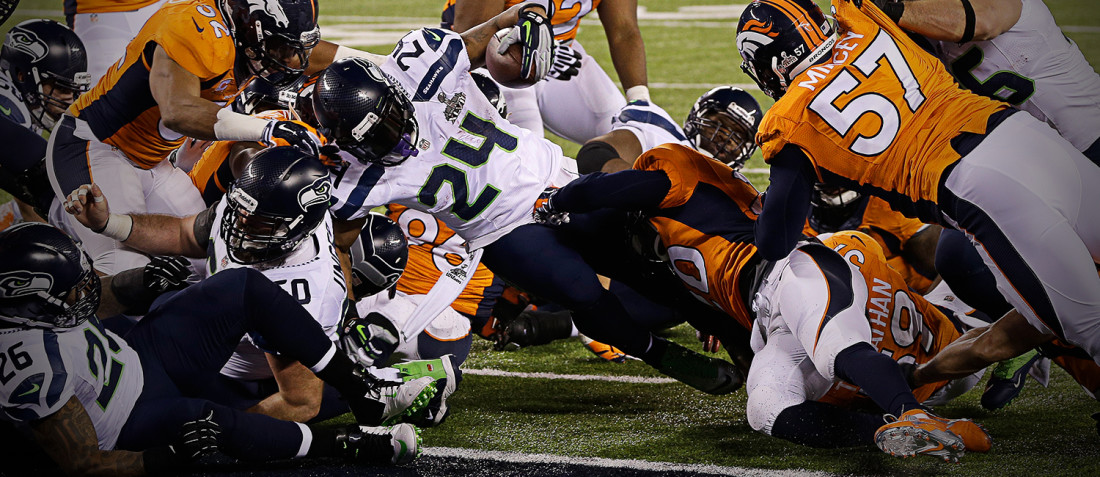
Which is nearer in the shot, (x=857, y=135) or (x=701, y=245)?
(x=857, y=135)

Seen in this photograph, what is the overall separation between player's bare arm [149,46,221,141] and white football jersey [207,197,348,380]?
507 mm

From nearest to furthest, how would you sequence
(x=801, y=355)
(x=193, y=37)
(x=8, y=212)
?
(x=801, y=355)
(x=193, y=37)
(x=8, y=212)

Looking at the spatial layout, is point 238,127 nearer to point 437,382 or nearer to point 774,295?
point 437,382

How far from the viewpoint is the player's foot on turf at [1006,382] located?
3922 mm

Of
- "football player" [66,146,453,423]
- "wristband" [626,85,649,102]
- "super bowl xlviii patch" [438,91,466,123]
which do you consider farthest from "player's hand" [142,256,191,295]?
"wristband" [626,85,649,102]

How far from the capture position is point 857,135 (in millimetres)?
3525

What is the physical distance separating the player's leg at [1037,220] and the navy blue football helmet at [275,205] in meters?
2.04

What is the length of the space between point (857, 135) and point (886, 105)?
5.3 inches

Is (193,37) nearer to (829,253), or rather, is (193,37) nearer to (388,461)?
(388,461)

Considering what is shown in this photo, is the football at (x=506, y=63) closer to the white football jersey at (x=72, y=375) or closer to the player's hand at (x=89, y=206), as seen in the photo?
the player's hand at (x=89, y=206)

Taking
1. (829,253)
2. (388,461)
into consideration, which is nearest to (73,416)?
(388,461)

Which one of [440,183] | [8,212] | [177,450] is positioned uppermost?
[440,183]

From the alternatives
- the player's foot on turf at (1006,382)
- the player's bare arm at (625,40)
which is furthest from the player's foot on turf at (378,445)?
the player's bare arm at (625,40)

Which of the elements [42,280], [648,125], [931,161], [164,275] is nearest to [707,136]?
[648,125]
